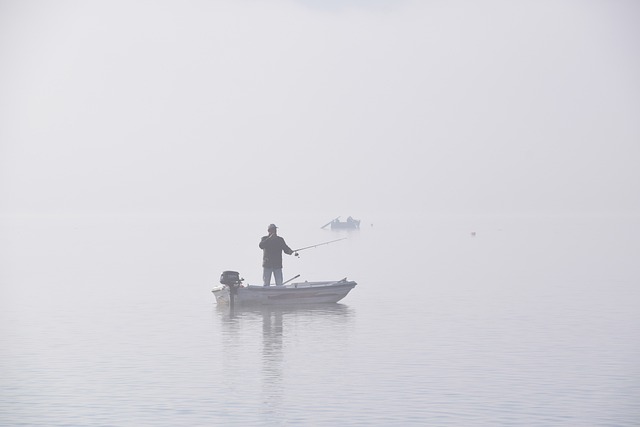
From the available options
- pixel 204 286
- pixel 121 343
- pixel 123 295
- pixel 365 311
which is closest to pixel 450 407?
pixel 121 343

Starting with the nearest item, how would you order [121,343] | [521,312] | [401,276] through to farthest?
[121,343], [521,312], [401,276]

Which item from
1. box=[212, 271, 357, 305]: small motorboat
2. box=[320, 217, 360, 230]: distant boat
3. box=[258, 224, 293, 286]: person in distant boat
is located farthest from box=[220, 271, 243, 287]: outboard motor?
box=[320, 217, 360, 230]: distant boat

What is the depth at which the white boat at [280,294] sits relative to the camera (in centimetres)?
4000

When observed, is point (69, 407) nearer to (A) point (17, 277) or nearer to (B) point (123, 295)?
(B) point (123, 295)

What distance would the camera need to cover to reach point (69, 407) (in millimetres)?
21156

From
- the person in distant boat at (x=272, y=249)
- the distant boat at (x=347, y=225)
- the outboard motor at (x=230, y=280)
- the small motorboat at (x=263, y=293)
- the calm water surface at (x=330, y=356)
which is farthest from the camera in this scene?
the distant boat at (x=347, y=225)

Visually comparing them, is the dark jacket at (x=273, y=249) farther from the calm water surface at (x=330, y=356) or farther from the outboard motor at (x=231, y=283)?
the calm water surface at (x=330, y=356)

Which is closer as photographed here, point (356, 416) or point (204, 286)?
point (356, 416)

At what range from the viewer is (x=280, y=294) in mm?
40062

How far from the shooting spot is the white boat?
1575 inches

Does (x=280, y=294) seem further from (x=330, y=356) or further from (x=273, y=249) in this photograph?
(x=330, y=356)

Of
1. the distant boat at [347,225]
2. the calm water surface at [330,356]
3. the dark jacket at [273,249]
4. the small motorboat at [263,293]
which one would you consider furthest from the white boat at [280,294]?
the distant boat at [347,225]

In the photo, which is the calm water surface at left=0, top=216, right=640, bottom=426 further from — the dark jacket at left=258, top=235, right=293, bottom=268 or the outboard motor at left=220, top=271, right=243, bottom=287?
the dark jacket at left=258, top=235, right=293, bottom=268

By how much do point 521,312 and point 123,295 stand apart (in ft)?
61.4
